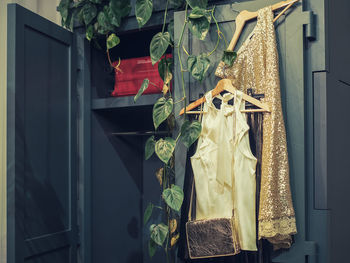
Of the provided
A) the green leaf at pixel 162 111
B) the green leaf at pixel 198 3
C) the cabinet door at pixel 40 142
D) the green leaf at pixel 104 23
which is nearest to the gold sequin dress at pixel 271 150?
the green leaf at pixel 198 3

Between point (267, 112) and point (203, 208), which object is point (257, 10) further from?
point (203, 208)

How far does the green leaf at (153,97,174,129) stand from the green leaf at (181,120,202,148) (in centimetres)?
10

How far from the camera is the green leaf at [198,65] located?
65.4 inches

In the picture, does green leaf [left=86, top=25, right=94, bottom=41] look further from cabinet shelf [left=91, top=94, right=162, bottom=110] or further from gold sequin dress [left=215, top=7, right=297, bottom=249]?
gold sequin dress [left=215, top=7, right=297, bottom=249]

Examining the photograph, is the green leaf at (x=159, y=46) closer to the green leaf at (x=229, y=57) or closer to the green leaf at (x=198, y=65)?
the green leaf at (x=198, y=65)

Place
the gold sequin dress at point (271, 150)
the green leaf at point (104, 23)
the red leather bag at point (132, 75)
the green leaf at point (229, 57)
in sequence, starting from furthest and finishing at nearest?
the red leather bag at point (132, 75), the green leaf at point (104, 23), the green leaf at point (229, 57), the gold sequin dress at point (271, 150)

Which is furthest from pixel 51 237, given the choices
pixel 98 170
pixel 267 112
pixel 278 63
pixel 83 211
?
pixel 278 63

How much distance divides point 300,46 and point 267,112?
266 mm

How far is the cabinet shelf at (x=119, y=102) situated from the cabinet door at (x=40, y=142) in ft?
0.51

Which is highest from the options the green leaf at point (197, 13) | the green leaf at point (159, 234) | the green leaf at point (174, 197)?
the green leaf at point (197, 13)

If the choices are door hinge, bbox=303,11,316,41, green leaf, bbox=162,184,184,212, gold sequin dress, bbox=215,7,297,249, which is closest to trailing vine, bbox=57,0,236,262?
green leaf, bbox=162,184,184,212

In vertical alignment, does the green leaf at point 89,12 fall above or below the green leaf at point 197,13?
above

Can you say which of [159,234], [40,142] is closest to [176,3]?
[40,142]

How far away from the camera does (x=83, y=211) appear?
213 centimetres
